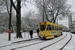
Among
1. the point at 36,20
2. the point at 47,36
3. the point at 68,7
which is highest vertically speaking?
the point at 68,7

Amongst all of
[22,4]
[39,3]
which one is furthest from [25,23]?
[22,4]

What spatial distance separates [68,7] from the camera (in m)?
29.7

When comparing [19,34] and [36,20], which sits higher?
[36,20]

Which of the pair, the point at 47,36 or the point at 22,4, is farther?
the point at 22,4

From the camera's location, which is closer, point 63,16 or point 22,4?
point 22,4

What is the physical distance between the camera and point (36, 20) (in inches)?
2031

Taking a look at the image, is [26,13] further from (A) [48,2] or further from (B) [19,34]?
(B) [19,34]

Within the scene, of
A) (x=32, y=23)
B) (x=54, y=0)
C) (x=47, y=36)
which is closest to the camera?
(x=47, y=36)

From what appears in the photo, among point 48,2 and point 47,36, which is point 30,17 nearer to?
point 48,2

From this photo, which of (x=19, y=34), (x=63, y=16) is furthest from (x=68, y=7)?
(x=19, y=34)

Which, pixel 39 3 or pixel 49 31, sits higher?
pixel 39 3

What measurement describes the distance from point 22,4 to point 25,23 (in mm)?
36178

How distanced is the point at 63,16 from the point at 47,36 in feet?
63.2

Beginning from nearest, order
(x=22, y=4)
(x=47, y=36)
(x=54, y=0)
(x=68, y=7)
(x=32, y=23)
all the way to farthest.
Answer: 1. (x=47, y=36)
2. (x=22, y=4)
3. (x=54, y=0)
4. (x=68, y=7)
5. (x=32, y=23)
